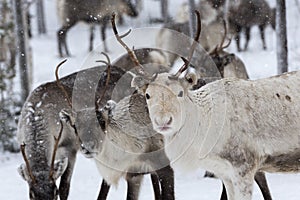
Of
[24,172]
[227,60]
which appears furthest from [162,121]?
[227,60]

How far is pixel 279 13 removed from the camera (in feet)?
27.7

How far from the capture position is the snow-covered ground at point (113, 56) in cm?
689

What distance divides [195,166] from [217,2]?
35.0 ft

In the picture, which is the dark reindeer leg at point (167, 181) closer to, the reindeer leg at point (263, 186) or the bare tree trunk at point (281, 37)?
the reindeer leg at point (263, 186)

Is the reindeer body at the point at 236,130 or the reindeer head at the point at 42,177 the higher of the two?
the reindeer body at the point at 236,130

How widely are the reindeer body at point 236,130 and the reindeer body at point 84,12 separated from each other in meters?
10.1

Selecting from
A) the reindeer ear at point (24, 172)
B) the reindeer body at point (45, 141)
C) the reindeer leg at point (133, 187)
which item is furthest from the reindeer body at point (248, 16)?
the reindeer ear at point (24, 172)

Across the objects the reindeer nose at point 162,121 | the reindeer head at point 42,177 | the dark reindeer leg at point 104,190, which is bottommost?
the dark reindeer leg at point 104,190

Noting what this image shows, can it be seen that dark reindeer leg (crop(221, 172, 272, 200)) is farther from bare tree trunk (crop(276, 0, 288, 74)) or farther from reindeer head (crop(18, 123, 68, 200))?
bare tree trunk (crop(276, 0, 288, 74))

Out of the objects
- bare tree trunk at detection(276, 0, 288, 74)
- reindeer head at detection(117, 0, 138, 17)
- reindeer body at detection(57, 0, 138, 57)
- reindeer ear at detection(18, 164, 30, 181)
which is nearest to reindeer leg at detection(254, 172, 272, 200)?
reindeer ear at detection(18, 164, 30, 181)

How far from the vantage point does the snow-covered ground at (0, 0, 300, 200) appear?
689cm

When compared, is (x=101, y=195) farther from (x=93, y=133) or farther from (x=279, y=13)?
(x=279, y=13)

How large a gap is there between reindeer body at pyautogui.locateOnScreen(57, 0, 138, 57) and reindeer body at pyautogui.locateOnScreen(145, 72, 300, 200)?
10086mm

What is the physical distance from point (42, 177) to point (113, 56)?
835cm
